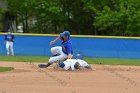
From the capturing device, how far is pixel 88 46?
32.4m

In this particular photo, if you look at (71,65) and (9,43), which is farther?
(9,43)

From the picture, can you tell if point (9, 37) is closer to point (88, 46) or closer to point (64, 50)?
point (88, 46)

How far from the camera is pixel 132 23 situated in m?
40.3

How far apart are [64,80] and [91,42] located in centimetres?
1856

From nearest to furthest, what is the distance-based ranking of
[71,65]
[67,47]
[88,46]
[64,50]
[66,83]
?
[66,83]
[71,65]
[67,47]
[64,50]
[88,46]

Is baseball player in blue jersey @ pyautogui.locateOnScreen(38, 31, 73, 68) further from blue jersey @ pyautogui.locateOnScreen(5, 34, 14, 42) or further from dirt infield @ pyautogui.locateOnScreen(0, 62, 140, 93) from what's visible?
blue jersey @ pyautogui.locateOnScreen(5, 34, 14, 42)

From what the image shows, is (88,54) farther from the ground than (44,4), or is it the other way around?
(44,4)

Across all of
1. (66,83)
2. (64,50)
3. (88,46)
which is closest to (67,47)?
(64,50)

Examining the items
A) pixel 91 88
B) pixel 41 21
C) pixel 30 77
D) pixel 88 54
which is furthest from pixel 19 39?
pixel 91 88

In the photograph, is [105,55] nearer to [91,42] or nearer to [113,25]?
[91,42]

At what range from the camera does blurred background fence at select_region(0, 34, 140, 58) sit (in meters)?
32.2

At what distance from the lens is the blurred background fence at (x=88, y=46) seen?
1268 inches

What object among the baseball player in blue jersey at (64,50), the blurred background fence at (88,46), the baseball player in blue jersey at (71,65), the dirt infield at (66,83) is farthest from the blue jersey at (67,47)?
the blurred background fence at (88,46)

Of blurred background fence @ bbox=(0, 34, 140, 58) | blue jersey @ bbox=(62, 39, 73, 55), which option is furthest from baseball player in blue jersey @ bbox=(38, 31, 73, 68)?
blurred background fence @ bbox=(0, 34, 140, 58)
